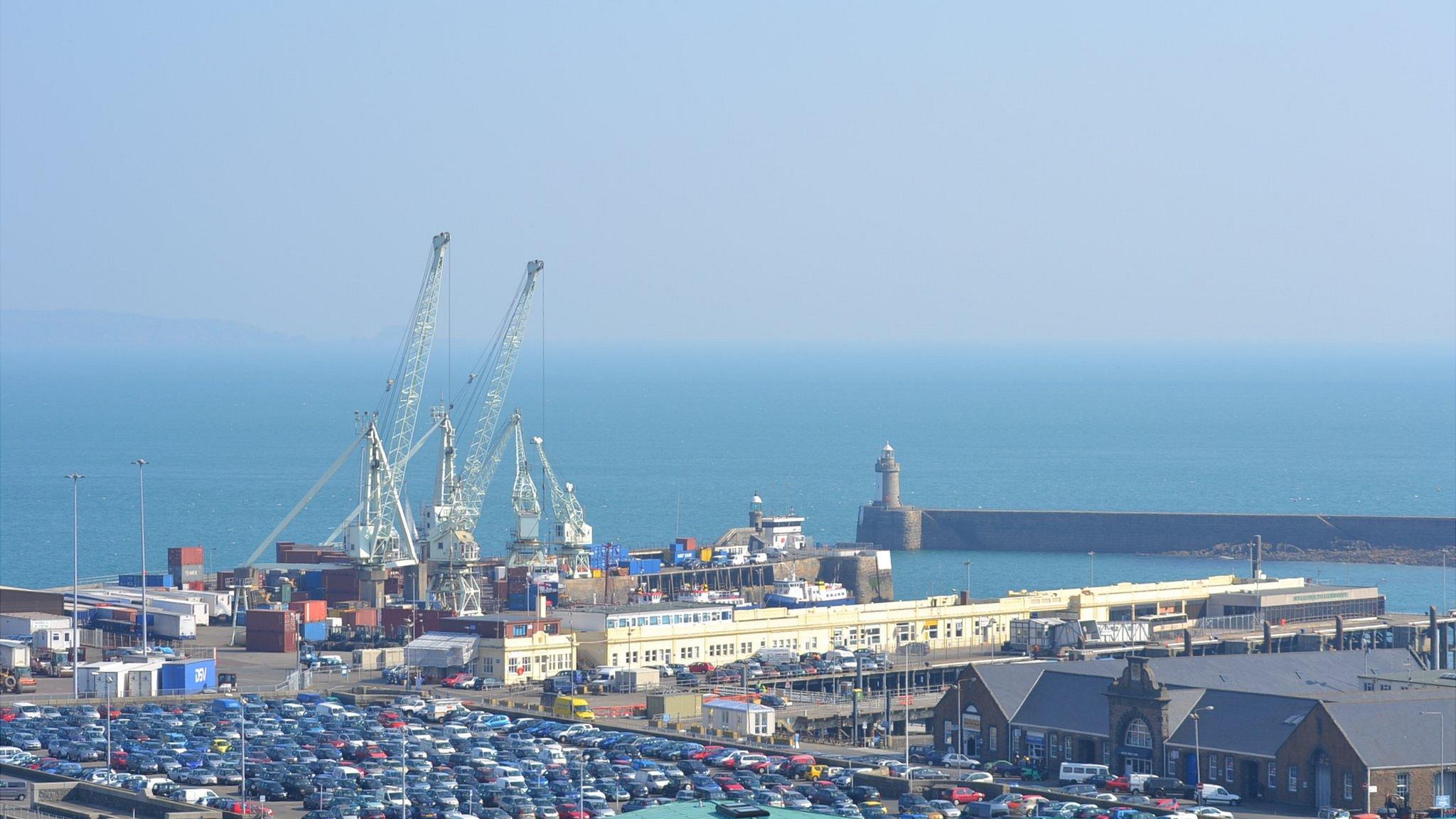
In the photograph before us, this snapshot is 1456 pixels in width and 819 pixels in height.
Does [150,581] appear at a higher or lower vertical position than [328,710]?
higher

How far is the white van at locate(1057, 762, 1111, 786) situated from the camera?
4756 cm

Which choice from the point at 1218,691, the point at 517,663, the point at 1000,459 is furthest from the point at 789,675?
the point at 1000,459

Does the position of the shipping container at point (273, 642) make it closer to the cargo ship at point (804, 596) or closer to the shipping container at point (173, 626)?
the shipping container at point (173, 626)

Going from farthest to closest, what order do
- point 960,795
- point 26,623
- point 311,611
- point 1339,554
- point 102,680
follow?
point 1339,554 → point 311,611 → point 26,623 → point 102,680 → point 960,795

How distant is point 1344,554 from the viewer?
11988cm

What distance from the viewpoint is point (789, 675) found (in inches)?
2638

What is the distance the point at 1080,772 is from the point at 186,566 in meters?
52.6

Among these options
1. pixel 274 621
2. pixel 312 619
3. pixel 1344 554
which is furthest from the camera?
pixel 1344 554

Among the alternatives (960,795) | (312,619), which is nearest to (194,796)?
(960,795)

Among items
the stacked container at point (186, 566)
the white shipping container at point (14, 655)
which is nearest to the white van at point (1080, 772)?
the white shipping container at point (14, 655)

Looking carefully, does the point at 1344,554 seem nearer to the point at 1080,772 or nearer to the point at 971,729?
the point at 971,729

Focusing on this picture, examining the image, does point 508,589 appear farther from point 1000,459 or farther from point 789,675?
point 1000,459

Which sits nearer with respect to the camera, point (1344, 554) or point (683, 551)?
point (683, 551)

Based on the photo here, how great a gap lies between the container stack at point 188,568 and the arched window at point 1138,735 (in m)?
50.9
